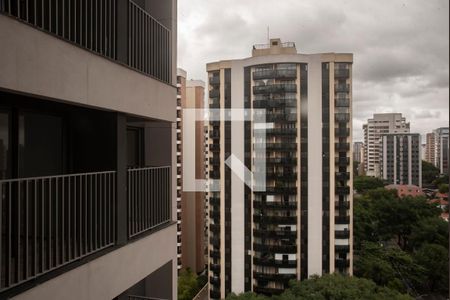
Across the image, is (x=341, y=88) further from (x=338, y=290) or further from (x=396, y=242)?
(x=396, y=242)

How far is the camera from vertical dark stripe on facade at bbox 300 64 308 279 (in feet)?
36.7

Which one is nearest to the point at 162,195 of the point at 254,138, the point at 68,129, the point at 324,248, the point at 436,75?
the point at 68,129

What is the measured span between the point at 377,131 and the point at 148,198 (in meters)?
5.65

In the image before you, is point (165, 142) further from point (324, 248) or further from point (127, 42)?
point (324, 248)

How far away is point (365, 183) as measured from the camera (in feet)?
32.2

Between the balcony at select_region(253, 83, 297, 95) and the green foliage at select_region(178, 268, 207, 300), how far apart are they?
924 cm

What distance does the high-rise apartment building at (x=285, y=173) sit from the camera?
10836 millimetres

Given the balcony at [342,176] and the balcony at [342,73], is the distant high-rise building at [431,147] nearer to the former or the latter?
the balcony at [342,176]

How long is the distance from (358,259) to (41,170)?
12.4 m

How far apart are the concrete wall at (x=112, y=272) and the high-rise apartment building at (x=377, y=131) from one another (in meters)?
3.42

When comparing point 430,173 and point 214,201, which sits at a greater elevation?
point 430,173

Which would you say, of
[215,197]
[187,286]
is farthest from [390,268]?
[187,286]

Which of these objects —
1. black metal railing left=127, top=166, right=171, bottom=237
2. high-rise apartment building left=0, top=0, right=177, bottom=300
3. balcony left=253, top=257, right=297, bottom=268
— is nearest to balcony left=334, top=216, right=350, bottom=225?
balcony left=253, top=257, right=297, bottom=268

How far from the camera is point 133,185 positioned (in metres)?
1.86
